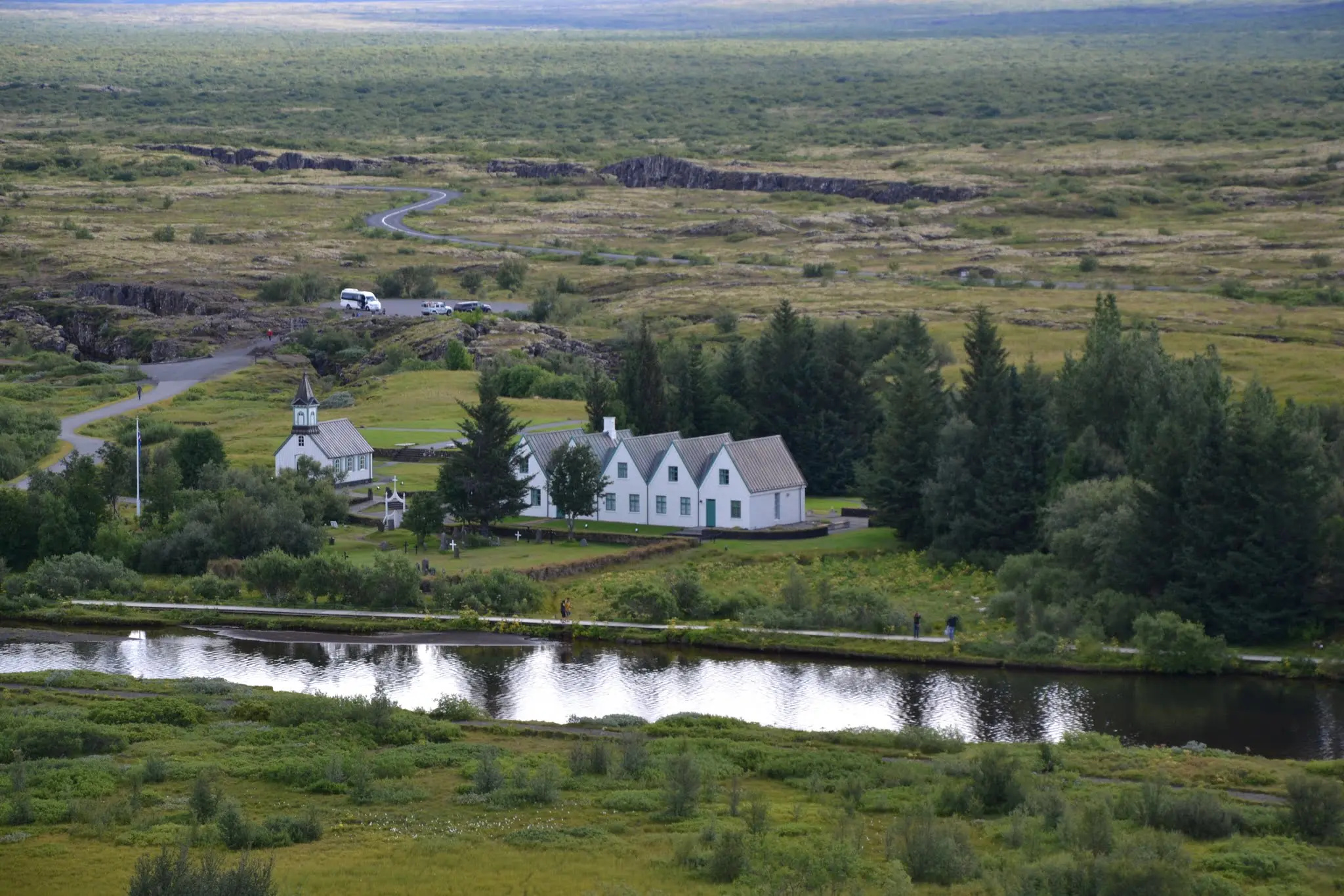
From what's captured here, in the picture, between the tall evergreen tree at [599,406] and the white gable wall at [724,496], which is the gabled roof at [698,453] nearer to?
the white gable wall at [724,496]

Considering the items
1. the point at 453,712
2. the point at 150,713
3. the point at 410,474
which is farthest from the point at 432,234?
the point at 150,713

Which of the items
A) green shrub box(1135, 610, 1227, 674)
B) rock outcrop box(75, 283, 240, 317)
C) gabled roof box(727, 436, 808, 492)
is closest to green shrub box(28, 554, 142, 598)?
gabled roof box(727, 436, 808, 492)

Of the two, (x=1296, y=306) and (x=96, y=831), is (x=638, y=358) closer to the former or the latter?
(x=96, y=831)

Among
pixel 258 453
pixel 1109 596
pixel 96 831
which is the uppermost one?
pixel 258 453

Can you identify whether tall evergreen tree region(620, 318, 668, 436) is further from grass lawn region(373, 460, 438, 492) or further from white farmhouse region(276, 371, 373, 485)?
white farmhouse region(276, 371, 373, 485)

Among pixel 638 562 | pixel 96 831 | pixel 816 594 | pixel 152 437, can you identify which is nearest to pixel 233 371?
pixel 152 437

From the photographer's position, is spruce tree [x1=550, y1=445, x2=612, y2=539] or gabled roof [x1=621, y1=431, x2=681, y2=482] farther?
gabled roof [x1=621, y1=431, x2=681, y2=482]
